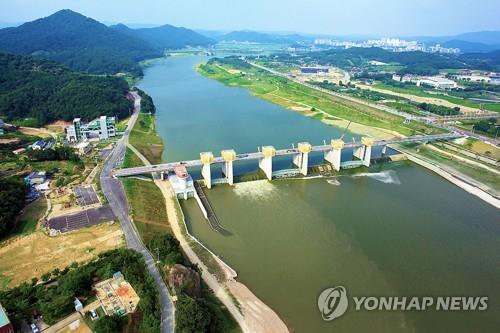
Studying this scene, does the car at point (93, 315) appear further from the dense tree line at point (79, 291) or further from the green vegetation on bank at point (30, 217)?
the green vegetation on bank at point (30, 217)

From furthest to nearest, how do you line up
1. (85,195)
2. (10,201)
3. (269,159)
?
(269,159) → (85,195) → (10,201)

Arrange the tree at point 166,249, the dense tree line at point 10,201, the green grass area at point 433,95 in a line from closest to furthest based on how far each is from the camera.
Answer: the tree at point 166,249, the dense tree line at point 10,201, the green grass area at point 433,95

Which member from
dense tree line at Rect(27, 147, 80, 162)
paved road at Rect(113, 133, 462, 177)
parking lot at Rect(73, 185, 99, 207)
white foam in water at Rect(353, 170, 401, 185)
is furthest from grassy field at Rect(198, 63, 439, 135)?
parking lot at Rect(73, 185, 99, 207)

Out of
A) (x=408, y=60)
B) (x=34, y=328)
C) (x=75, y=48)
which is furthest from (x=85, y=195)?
(x=408, y=60)

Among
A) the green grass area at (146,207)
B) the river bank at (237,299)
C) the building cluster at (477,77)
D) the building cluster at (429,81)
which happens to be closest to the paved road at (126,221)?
the green grass area at (146,207)

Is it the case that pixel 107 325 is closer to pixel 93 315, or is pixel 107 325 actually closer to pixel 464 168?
pixel 93 315

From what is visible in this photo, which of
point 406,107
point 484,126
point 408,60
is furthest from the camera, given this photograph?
point 408,60

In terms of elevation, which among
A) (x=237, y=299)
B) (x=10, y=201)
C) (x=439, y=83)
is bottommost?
(x=237, y=299)
